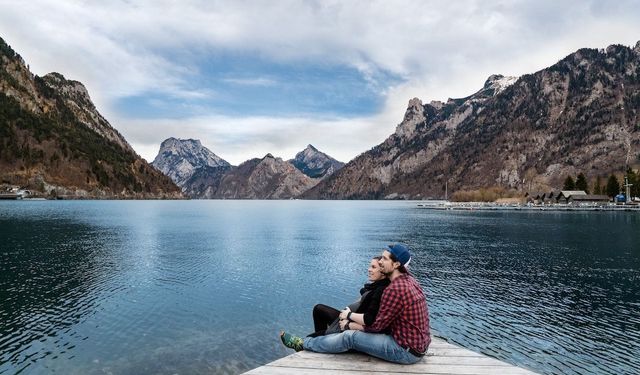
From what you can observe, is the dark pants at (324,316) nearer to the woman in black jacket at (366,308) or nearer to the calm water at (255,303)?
the woman in black jacket at (366,308)

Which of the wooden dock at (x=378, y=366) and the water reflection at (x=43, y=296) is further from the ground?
the wooden dock at (x=378, y=366)

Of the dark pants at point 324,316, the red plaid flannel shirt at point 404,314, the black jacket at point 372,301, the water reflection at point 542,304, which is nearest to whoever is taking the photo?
the red plaid flannel shirt at point 404,314

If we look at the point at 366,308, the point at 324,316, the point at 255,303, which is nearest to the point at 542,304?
the point at 255,303

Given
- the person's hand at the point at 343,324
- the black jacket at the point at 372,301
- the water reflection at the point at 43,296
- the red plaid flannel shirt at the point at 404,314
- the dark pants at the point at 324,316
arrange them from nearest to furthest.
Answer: the red plaid flannel shirt at the point at 404,314
the black jacket at the point at 372,301
the person's hand at the point at 343,324
the dark pants at the point at 324,316
the water reflection at the point at 43,296

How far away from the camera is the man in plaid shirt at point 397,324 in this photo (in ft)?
35.2

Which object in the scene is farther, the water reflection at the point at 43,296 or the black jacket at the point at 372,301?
the water reflection at the point at 43,296

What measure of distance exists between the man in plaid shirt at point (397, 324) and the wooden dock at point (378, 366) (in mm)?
250

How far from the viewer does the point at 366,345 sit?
1106 centimetres

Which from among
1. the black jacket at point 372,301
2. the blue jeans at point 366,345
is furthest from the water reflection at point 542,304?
the blue jeans at point 366,345

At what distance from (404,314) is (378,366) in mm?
1482

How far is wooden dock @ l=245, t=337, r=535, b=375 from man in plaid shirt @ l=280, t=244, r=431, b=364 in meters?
0.25

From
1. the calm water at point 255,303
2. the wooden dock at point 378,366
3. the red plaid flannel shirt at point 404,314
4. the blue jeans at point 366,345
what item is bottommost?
the calm water at point 255,303

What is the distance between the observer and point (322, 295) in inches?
1383

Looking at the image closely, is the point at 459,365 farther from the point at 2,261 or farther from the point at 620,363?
the point at 2,261
